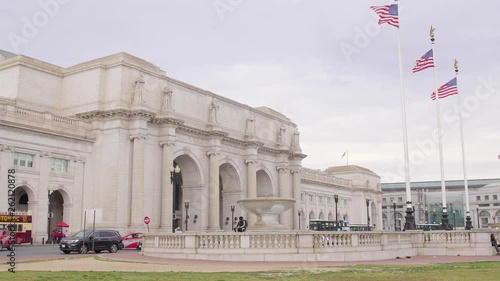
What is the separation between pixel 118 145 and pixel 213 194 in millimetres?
15462

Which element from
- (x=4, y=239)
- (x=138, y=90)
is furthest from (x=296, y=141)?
(x=4, y=239)

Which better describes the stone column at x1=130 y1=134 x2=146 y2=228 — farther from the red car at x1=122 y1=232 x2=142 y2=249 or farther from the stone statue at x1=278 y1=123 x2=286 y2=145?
the stone statue at x1=278 y1=123 x2=286 y2=145

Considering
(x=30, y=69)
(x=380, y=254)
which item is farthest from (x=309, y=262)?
(x=30, y=69)

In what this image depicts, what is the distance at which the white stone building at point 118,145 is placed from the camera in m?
50.8

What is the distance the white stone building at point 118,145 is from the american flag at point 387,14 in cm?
2415

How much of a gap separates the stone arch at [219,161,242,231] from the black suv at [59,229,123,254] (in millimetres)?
35210

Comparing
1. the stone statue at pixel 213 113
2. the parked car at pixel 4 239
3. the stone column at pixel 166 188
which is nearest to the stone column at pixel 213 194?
the stone statue at pixel 213 113

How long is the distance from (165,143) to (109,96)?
310 inches

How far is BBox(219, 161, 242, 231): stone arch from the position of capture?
245ft

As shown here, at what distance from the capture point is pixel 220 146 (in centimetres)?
6938

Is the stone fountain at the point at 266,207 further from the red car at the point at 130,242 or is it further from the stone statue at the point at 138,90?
the stone statue at the point at 138,90

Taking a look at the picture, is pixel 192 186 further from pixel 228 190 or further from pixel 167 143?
pixel 228 190

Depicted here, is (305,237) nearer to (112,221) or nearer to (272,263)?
Answer: (272,263)

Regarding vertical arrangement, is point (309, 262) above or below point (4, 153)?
below
